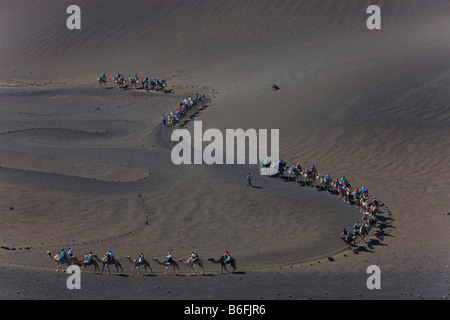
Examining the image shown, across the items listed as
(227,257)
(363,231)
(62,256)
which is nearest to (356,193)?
(363,231)

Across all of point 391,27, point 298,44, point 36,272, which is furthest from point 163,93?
point 36,272

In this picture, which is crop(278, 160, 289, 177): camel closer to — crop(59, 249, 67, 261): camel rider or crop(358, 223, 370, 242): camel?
crop(358, 223, 370, 242): camel

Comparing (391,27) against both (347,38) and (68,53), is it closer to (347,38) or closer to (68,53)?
(347,38)

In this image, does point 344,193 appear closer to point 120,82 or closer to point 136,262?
point 136,262

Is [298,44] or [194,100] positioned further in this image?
[298,44]

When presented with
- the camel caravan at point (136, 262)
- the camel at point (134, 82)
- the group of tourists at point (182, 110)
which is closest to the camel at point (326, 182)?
the camel caravan at point (136, 262)

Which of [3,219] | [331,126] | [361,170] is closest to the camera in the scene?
[3,219]

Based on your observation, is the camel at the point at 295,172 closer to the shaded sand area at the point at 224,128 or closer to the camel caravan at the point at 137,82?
the shaded sand area at the point at 224,128
